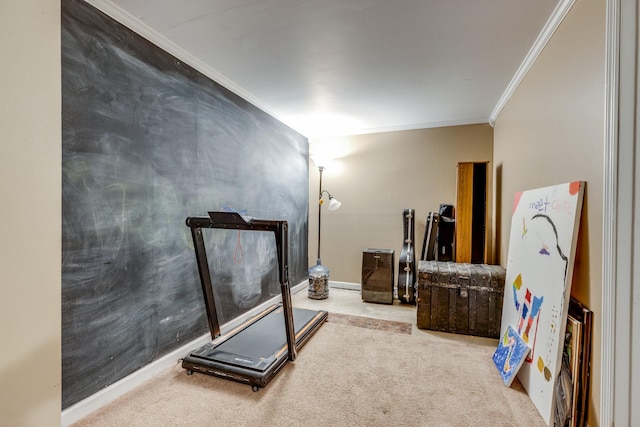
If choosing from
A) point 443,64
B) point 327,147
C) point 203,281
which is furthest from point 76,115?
point 327,147

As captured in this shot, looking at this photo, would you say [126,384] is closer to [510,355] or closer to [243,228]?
[243,228]

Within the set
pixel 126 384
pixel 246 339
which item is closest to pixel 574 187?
pixel 246 339

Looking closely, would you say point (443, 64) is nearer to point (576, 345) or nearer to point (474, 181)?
point (474, 181)

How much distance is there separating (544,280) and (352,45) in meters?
2.09

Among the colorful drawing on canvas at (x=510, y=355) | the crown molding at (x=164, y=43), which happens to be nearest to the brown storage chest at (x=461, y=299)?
the colorful drawing on canvas at (x=510, y=355)

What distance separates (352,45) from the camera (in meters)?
2.06

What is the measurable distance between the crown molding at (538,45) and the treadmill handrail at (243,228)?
7.07 ft

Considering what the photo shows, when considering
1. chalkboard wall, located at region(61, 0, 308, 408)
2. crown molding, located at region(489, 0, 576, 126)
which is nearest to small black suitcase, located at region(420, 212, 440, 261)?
crown molding, located at region(489, 0, 576, 126)

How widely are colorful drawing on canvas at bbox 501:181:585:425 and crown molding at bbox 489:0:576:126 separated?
103cm

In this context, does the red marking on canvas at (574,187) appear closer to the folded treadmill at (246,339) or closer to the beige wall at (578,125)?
the beige wall at (578,125)
